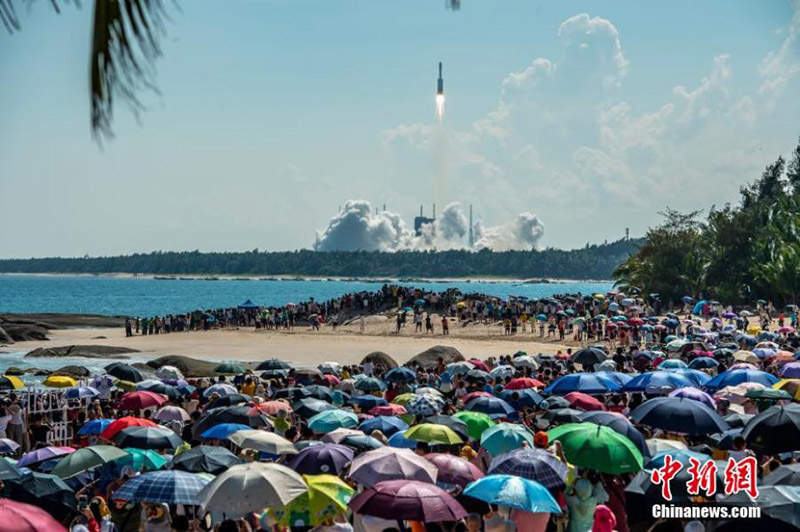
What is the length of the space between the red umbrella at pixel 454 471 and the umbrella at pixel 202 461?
8.71 ft

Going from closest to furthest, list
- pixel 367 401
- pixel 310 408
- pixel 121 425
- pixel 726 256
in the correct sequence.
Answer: pixel 121 425 → pixel 310 408 → pixel 367 401 → pixel 726 256

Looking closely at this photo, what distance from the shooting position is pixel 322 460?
12.1 m

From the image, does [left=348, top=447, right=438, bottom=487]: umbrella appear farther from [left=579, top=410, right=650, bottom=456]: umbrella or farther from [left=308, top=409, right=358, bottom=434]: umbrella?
[left=308, top=409, right=358, bottom=434]: umbrella

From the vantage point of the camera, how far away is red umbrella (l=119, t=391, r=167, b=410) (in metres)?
19.1

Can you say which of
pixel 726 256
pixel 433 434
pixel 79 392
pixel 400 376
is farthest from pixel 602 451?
pixel 726 256

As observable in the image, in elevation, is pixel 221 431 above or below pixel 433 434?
below

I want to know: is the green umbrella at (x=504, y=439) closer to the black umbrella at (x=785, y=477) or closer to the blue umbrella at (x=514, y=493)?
the blue umbrella at (x=514, y=493)

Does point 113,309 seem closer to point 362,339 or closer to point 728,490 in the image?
point 362,339

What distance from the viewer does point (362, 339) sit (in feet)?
183

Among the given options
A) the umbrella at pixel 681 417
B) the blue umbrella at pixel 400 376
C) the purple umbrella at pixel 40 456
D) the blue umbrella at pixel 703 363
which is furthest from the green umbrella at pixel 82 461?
the blue umbrella at pixel 703 363

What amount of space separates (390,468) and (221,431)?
184 inches

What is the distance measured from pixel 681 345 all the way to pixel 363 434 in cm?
1924

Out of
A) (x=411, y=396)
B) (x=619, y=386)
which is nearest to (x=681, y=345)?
(x=619, y=386)

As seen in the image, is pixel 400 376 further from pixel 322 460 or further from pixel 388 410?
pixel 322 460
